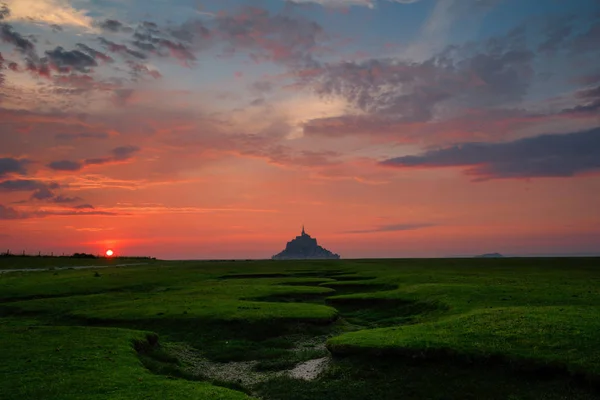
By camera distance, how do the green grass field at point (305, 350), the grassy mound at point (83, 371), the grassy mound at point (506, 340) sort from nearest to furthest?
the grassy mound at point (83, 371)
the green grass field at point (305, 350)
the grassy mound at point (506, 340)

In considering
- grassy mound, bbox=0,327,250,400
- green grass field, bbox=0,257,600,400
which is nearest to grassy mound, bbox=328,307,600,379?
green grass field, bbox=0,257,600,400

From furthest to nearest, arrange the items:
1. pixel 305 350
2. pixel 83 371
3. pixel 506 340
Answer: pixel 305 350, pixel 506 340, pixel 83 371

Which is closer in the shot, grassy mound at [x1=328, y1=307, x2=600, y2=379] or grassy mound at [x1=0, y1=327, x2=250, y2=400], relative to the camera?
grassy mound at [x1=0, y1=327, x2=250, y2=400]

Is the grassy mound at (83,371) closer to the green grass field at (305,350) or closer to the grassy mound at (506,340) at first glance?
the green grass field at (305,350)

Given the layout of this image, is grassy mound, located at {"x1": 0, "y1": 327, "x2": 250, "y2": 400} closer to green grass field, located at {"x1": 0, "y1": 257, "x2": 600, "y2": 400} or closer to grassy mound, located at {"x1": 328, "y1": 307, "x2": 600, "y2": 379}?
green grass field, located at {"x1": 0, "y1": 257, "x2": 600, "y2": 400}

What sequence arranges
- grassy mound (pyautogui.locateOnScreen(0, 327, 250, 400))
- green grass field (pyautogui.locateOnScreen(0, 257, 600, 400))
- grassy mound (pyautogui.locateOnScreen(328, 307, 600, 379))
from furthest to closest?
grassy mound (pyautogui.locateOnScreen(328, 307, 600, 379)), green grass field (pyautogui.locateOnScreen(0, 257, 600, 400)), grassy mound (pyautogui.locateOnScreen(0, 327, 250, 400))

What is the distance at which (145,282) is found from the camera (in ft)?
269

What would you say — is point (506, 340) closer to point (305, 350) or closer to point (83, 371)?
point (305, 350)

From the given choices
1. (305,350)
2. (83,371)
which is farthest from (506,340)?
(83,371)

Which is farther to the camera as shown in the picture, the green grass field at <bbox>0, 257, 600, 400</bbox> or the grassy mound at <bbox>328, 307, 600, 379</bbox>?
the grassy mound at <bbox>328, 307, 600, 379</bbox>

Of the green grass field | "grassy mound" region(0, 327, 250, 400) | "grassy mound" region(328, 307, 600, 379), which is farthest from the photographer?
"grassy mound" region(328, 307, 600, 379)

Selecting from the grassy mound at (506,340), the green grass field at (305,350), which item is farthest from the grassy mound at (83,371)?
the grassy mound at (506,340)

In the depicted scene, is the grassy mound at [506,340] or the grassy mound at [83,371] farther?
the grassy mound at [506,340]

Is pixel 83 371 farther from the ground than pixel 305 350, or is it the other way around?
pixel 83 371
